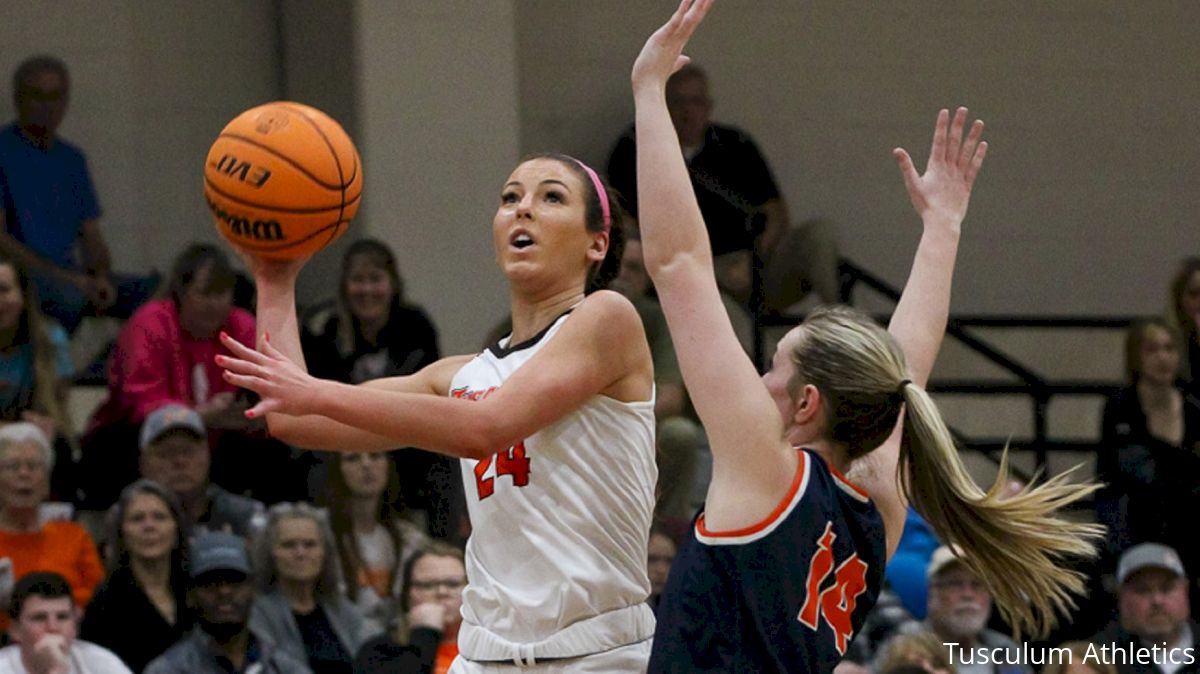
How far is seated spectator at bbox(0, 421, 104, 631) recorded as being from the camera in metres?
6.79

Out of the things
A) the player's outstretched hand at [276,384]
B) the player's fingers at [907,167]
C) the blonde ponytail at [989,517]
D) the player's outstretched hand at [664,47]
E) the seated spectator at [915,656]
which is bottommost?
the seated spectator at [915,656]

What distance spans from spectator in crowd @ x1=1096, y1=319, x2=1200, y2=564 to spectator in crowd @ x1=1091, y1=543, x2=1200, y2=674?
32.1 inches

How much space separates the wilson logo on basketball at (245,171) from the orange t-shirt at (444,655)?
2.58m

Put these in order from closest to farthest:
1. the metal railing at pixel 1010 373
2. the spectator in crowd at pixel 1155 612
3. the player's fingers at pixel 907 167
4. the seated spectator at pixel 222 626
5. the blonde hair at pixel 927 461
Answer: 1. the blonde hair at pixel 927 461
2. the player's fingers at pixel 907 167
3. the seated spectator at pixel 222 626
4. the spectator in crowd at pixel 1155 612
5. the metal railing at pixel 1010 373

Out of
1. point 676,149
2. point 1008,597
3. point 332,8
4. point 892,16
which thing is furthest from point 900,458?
point 892,16

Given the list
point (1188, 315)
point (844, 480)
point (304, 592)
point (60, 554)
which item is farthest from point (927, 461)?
point (1188, 315)

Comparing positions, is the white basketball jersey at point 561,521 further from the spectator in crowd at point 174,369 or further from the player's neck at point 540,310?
the spectator in crowd at point 174,369

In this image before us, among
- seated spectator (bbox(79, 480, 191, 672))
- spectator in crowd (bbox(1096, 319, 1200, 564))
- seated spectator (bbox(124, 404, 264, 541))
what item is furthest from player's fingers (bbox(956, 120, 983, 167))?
spectator in crowd (bbox(1096, 319, 1200, 564))

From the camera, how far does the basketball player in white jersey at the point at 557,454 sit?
373 cm

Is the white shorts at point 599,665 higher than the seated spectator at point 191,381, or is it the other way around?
the seated spectator at point 191,381

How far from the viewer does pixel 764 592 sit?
10.9 ft

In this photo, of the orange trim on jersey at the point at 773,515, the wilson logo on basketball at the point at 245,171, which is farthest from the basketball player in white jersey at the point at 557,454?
the orange trim on jersey at the point at 773,515

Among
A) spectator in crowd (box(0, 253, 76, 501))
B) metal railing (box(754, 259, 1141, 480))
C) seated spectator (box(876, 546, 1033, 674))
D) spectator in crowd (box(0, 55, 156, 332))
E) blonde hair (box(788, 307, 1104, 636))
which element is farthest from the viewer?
metal railing (box(754, 259, 1141, 480))

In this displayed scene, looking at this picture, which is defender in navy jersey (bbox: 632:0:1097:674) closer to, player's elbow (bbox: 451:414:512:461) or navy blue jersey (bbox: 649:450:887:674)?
navy blue jersey (bbox: 649:450:887:674)
